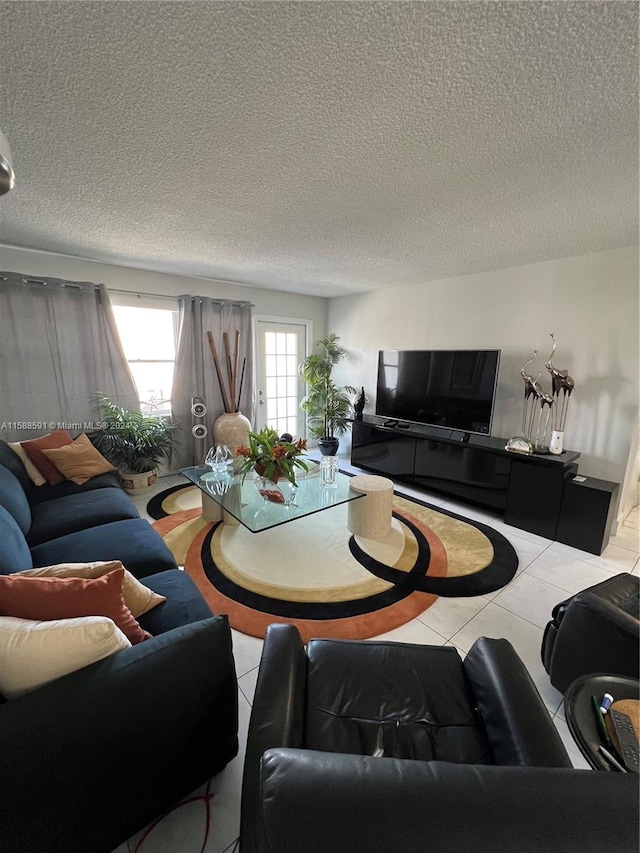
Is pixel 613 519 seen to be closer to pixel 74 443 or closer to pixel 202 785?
pixel 202 785

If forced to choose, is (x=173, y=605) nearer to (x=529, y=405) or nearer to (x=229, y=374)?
(x=229, y=374)

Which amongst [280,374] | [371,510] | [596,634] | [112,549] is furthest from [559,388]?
[112,549]

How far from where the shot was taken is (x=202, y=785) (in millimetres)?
1226

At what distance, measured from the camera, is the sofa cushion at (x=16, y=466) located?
2559 millimetres

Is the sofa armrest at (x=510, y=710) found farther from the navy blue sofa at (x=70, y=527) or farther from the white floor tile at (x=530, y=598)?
the navy blue sofa at (x=70, y=527)

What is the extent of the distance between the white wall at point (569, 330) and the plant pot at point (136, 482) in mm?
3530

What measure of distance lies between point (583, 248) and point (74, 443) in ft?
15.1

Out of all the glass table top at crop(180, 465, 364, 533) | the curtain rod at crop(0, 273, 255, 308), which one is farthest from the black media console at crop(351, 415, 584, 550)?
the curtain rod at crop(0, 273, 255, 308)

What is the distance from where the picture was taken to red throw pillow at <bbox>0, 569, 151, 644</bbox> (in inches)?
41.4

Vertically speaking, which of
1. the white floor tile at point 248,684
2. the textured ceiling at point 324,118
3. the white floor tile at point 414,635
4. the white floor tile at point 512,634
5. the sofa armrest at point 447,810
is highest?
the textured ceiling at point 324,118

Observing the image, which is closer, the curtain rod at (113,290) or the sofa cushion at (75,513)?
the sofa cushion at (75,513)

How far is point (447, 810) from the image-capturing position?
53 centimetres

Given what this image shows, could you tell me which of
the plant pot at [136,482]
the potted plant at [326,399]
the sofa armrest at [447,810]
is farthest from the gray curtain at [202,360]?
the sofa armrest at [447,810]

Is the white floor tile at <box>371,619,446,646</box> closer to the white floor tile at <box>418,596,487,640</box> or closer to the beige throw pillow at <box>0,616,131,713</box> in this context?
the white floor tile at <box>418,596,487,640</box>
